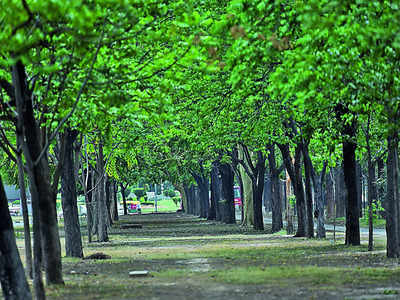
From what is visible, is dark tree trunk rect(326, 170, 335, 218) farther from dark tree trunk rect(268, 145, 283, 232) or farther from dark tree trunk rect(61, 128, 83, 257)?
dark tree trunk rect(61, 128, 83, 257)

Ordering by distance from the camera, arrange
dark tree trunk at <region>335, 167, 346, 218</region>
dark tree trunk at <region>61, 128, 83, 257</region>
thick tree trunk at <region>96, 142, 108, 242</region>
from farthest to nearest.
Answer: dark tree trunk at <region>335, 167, 346, 218</region>, thick tree trunk at <region>96, 142, 108, 242</region>, dark tree trunk at <region>61, 128, 83, 257</region>

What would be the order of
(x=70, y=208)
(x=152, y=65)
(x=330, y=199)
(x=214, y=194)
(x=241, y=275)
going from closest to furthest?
(x=152, y=65), (x=241, y=275), (x=70, y=208), (x=330, y=199), (x=214, y=194)

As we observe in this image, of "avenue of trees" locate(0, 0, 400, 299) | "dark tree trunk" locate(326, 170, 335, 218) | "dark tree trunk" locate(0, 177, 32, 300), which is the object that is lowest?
"dark tree trunk" locate(326, 170, 335, 218)

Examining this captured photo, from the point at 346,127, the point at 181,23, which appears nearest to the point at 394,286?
the point at 181,23

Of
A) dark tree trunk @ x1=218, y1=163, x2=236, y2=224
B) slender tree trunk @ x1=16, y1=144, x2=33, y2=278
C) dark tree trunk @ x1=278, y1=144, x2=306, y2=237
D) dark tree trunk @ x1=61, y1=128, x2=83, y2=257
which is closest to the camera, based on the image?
slender tree trunk @ x1=16, y1=144, x2=33, y2=278

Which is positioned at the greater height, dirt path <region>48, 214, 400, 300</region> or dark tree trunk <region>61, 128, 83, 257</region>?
dark tree trunk <region>61, 128, 83, 257</region>

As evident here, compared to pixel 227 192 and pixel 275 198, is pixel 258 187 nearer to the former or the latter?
pixel 275 198

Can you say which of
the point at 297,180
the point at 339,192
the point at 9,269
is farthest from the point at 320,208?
the point at 339,192

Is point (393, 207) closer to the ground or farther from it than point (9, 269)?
farther from it

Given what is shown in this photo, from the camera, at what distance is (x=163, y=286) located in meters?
15.1

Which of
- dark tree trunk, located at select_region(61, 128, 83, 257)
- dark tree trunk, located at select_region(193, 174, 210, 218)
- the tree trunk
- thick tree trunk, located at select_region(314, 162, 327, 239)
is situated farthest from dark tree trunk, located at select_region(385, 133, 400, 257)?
dark tree trunk, located at select_region(193, 174, 210, 218)

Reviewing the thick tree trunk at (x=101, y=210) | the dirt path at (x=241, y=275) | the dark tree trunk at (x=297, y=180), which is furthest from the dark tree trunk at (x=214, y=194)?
the dirt path at (x=241, y=275)

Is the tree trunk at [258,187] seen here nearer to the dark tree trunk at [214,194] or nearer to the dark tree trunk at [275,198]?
the dark tree trunk at [275,198]

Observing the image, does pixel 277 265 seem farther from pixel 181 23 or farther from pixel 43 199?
pixel 181 23
